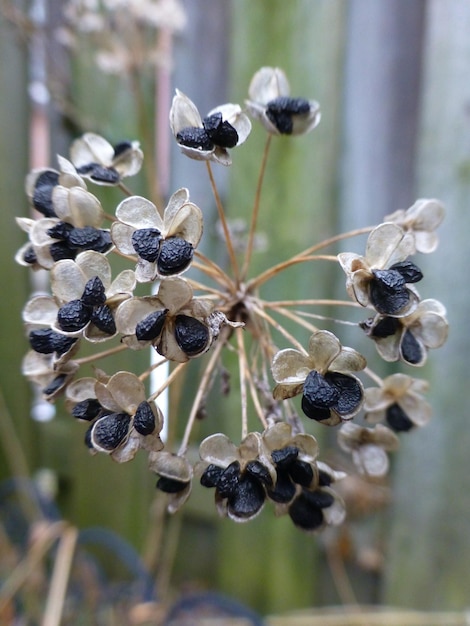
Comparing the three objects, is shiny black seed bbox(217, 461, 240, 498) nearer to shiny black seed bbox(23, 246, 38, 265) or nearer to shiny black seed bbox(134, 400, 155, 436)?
shiny black seed bbox(134, 400, 155, 436)

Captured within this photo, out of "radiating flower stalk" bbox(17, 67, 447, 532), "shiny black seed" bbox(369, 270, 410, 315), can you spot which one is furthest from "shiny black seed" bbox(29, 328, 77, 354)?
"shiny black seed" bbox(369, 270, 410, 315)

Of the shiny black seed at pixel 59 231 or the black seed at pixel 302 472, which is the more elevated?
the shiny black seed at pixel 59 231

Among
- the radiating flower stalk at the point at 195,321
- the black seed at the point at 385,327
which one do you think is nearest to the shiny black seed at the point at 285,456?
the radiating flower stalk at the point at 195,321

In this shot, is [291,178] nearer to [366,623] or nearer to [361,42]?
[361,42]

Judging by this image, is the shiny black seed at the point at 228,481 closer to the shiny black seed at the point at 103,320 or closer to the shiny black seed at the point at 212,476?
the shiny black seed at the point at 212,476

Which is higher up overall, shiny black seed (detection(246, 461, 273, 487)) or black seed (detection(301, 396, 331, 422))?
black seed (detection(301, 396, 331, 422))

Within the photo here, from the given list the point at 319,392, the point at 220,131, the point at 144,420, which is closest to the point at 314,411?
the point at 319,392
